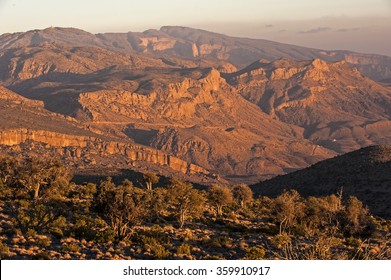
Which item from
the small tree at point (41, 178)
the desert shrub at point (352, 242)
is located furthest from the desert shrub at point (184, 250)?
the small tree at point (41, 178)

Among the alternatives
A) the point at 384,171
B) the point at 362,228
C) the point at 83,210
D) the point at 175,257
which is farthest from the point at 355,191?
the point at 175,257

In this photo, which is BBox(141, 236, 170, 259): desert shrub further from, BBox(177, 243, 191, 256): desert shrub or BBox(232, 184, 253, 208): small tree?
BBox(232, 184, 253, 208): small tree

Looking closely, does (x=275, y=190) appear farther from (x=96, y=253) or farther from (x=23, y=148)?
→ (x=23, y=148)

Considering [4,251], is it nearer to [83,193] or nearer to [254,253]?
[254,253]

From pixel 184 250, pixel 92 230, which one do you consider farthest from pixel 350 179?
pixel 184 250

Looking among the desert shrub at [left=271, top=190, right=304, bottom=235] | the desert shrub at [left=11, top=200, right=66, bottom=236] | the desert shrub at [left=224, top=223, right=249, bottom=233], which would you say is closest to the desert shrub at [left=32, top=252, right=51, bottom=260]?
the desert shrub at [left=11, top=200, right=66, bottom=236]

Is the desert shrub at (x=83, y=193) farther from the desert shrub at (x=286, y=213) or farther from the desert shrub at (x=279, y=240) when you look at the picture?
the desert shrub at (x=279, y=240)

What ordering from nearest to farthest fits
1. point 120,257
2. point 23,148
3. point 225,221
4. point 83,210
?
point 120,257 → point 83,210 → point 225,221 → point 23,148
